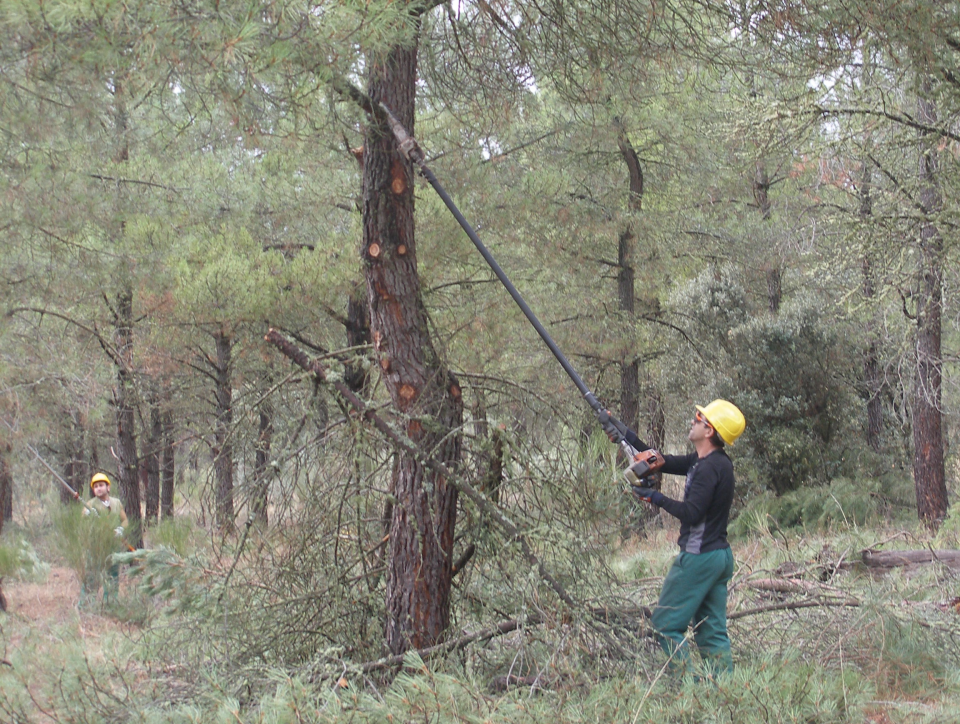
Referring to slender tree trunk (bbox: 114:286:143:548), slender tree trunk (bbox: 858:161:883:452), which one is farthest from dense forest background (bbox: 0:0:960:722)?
slender tree trunk (bbox: 858:161:883:452)

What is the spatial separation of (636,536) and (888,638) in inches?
287

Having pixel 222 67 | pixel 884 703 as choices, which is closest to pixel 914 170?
pixel 884 703

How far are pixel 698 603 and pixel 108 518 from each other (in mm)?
7834

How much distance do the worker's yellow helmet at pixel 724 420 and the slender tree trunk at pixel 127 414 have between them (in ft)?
26.9

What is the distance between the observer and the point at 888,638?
171 inches

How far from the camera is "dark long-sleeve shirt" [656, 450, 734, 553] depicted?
4117mm

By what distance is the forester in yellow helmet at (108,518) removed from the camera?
8.79 meters

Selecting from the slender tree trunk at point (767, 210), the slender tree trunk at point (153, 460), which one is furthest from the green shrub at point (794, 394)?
the slender tree trunk at point (153, 460)

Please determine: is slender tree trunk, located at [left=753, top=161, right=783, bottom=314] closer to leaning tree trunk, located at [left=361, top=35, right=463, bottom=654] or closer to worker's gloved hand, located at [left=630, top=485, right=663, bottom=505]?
worker's gloved hand, located at [left=630, top=485, right=663, bottom=505]

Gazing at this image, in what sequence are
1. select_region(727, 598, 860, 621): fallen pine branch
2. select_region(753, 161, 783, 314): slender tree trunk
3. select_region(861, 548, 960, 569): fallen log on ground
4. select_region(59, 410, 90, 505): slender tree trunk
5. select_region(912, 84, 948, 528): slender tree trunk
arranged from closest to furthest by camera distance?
select_region(727, 598, 860, 621): fallen pine branch < select_region(861, 548, 960, 569): fallen log on ground < select_region(912, 84, 948, 528): slender tree trunk < select_region(753, 161, 783, 314): slender tree trunk < select_region(59, 410, 90, 505): slender tree trunk

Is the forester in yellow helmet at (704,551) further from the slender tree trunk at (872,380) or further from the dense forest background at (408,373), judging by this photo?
the slender tree trunk at (872,380)

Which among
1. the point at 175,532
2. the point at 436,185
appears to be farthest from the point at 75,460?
the point at 436,185

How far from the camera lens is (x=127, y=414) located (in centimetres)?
1344

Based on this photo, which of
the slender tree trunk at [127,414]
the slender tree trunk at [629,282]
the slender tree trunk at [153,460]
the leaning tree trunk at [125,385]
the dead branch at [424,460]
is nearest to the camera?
the dead branch at [424,460]
